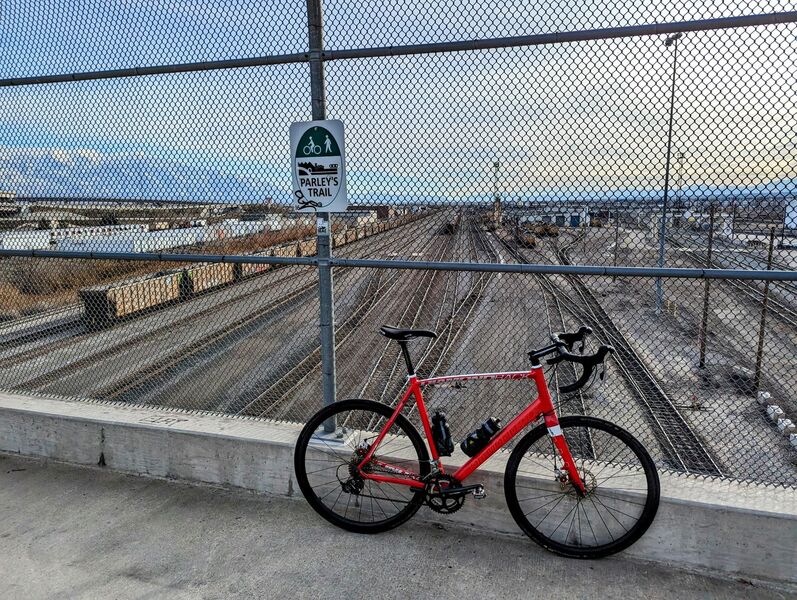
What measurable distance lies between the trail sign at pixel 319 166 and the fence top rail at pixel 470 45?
41cm

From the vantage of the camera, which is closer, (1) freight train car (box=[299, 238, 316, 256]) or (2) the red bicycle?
(2) the red bicycle

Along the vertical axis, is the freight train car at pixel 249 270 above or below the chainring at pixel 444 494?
above

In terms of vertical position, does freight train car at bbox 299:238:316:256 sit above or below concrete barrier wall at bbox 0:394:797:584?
above

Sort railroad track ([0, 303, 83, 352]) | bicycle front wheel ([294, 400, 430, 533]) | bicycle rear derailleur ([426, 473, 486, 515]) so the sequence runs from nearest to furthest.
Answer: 1. bicycle rear derailleur ([426, 473, 486, 515])
2. bicycle front wheel ([294, 400, 430, 533])
3. railroad track ([0, 303, 83, 352])

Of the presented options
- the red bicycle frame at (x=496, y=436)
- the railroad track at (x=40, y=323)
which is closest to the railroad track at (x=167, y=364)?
the railroad track at (x=40, y=323)

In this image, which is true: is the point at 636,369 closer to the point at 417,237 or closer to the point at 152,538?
the point at 417,237

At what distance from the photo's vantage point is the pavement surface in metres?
2.77

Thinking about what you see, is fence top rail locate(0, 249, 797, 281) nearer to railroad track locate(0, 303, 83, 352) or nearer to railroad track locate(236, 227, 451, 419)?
railroad track locate(0, 303, 83, 352)

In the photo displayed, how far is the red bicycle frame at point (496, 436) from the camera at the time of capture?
9.70 feet

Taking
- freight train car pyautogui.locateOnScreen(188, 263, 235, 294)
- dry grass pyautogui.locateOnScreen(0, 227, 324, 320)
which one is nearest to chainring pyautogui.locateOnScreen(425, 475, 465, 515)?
freight train car pyautogui.locateOnScreen(188, 263, 235, 294)

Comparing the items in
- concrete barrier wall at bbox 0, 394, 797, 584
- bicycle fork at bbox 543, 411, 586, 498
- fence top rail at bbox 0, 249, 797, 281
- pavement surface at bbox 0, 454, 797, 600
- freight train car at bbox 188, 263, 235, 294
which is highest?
fence top rail at bbox 0, 249, 797, 281

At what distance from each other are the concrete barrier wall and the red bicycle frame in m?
0.22

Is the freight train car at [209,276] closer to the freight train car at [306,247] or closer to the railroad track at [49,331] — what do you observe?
the railroad track at [49,331]

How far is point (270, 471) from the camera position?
3643mm
